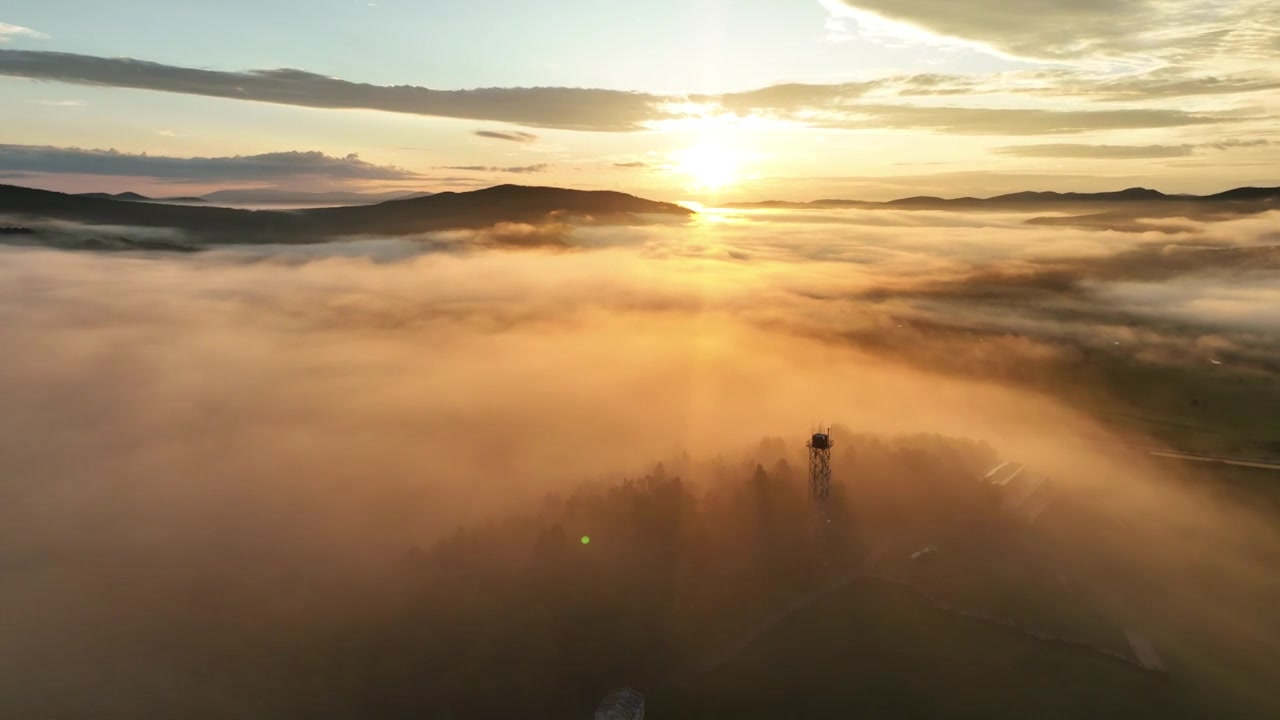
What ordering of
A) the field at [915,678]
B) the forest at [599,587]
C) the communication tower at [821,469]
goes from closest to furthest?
the field at [915,678] → the forest at [599,587] → the communication tower at [821,469]

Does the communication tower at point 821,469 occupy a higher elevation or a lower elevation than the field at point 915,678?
higher

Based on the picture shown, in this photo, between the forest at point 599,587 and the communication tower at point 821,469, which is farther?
the communication tower at point 821,469

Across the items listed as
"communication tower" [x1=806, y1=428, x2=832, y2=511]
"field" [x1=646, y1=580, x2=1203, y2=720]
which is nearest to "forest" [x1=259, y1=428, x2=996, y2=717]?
"communication tower" [x1=806, y1=428, x2=832, y2=511]

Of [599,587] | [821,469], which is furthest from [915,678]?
[599,587]

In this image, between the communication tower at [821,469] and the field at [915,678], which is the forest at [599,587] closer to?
the communication tower at [821,469]

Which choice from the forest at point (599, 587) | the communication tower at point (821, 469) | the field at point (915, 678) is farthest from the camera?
the communication tower at point (821, 469)

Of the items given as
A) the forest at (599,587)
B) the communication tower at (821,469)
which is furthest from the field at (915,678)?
the communication tower at (821,469)

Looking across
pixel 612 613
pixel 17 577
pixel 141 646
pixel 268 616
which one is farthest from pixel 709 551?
pixel 17 577

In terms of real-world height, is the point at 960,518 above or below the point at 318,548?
above

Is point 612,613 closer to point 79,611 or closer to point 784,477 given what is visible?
point 784,477
